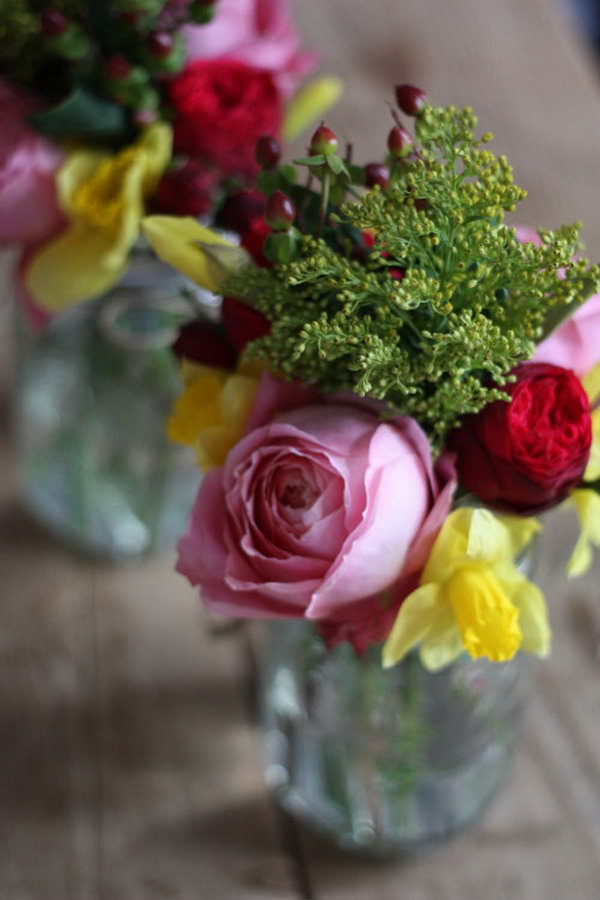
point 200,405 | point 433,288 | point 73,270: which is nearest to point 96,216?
point 73,270

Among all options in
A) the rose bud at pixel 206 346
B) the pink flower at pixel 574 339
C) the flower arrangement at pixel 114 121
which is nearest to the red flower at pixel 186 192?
the flower arrangement at pixel 114 121

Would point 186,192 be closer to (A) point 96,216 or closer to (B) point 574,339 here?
(A) point 96,216

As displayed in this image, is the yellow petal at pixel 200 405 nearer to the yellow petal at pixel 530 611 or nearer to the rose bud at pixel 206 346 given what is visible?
the rose bud at pixel 206 346

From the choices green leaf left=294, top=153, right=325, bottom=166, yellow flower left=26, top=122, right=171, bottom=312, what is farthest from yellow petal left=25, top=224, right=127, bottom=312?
green leaf left=294, top=153, right=325, bottom=166

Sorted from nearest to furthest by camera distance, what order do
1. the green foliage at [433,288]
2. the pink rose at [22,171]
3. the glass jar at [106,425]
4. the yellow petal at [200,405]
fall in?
1. the green foliage at [433,288]
2. the yellow petal at [200,405]
3. the pink rose at [22,171]
4. the glass jar at [106,425]

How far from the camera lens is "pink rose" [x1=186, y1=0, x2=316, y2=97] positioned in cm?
66

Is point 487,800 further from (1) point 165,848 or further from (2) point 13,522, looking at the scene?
(2) point 13,522

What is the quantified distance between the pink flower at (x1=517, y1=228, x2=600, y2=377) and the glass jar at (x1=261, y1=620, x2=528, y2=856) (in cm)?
19

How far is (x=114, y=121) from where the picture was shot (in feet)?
2.06

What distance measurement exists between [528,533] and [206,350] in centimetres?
18

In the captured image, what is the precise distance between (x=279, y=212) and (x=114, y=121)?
22 centimetres

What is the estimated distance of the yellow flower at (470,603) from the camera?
0.47 meters

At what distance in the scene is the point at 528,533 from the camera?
52 centimetres

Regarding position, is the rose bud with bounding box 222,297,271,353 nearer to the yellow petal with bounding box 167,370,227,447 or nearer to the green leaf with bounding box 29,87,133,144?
the yellow petal with bounding box 167,370,227,447
